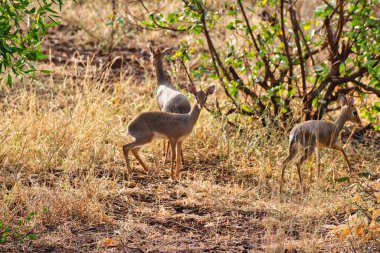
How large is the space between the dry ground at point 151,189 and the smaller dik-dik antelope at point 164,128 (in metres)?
0.24

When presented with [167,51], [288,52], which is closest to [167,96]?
[167,51]

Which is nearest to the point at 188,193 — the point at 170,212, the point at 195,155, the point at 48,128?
the point at 170,212

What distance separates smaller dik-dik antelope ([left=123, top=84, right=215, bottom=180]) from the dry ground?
24cm

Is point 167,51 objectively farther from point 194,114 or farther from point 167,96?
point 194,114

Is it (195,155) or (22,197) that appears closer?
(22,197)

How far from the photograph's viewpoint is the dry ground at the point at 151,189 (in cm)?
505

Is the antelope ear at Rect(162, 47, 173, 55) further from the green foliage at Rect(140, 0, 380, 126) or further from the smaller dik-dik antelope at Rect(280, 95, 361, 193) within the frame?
the smaller dik-dik antelope at Rect(280, 95, 361, 193)

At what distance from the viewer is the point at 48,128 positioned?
6.93 m

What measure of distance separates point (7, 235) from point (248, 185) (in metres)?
2.19

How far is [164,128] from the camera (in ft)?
20.9

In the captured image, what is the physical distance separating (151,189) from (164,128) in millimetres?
538

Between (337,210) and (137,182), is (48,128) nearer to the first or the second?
(137,182)

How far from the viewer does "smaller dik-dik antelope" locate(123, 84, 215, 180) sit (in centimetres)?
637

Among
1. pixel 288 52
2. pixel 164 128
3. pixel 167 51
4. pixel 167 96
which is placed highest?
pixel 167 51
